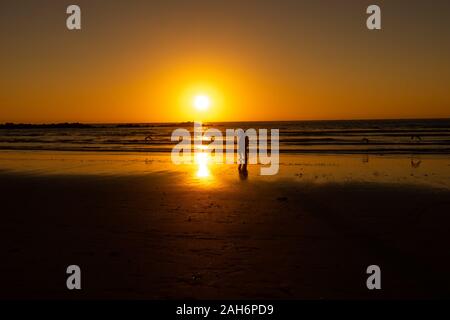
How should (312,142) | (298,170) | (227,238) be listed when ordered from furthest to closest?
1. (312,142)
2. (298,170)
3. (227,238)

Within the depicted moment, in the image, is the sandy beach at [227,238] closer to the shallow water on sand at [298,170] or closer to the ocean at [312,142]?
the shallow water on sand at [298,170]

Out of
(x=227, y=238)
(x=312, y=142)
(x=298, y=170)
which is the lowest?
(x=227, y=238)

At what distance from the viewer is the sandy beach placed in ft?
21.7

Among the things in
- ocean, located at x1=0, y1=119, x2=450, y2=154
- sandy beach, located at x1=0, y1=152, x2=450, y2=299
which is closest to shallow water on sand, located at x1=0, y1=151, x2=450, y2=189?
sandy beach, located at x1=0, y1=152, x2=450, y2=299

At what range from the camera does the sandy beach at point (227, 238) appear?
260 inches

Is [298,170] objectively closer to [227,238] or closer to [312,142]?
[227,238]

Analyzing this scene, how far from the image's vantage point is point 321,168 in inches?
862

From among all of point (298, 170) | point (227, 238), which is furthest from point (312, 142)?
point (227, 238)

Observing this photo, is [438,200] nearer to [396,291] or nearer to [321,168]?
[396,291]

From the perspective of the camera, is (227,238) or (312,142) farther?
(312,142)

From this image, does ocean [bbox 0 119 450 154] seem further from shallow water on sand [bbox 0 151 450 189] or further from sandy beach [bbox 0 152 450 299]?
sandy beach [bbox 0 152 450 299]

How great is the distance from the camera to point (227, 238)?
9031mm

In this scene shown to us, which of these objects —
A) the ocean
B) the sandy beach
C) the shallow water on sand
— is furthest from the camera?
the ocean
